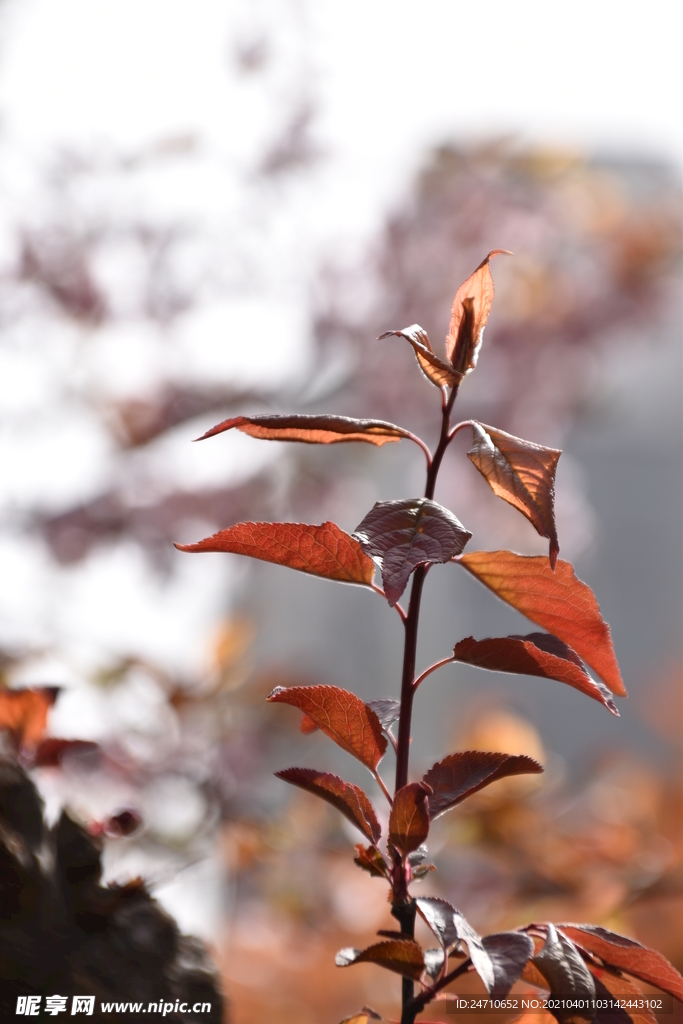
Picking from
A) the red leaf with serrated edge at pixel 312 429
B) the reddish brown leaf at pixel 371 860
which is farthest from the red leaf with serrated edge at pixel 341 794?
the red leaf with serrated edge at pixel 312 429

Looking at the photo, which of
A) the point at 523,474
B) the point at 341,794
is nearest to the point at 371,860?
the point at 341,794

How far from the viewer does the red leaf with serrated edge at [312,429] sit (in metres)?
0.26

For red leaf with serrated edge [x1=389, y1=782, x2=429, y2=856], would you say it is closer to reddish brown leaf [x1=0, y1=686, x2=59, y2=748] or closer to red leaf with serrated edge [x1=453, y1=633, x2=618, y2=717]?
red leaf with serrated edge [x1=453, y1=633, x2=618, y2=717]

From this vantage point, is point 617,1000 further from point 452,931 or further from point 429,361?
point 429,361

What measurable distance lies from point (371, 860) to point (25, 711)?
192 mm

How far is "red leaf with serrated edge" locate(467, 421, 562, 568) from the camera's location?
23 cm

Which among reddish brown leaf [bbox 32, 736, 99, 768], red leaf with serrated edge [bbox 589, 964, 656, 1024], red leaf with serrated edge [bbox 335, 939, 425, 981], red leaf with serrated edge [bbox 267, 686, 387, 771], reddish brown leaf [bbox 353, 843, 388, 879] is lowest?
red leaf with serrated edge [bbox 589, 964, 656, 1024]

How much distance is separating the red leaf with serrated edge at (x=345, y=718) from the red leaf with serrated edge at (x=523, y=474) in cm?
8

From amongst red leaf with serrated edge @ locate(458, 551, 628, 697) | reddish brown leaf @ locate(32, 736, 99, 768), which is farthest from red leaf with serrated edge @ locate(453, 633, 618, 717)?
reddish brown leaf @ locate(32, 736, 99, 768)

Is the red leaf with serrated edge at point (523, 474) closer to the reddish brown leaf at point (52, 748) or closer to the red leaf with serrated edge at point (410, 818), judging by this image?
the red leaf with serrated edge at point (410, 818)

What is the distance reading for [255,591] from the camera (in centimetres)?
471

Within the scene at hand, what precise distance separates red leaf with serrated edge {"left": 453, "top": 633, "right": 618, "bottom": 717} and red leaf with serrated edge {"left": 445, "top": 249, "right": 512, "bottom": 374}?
9 cm

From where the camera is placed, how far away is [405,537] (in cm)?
24

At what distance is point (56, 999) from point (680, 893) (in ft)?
1.69
